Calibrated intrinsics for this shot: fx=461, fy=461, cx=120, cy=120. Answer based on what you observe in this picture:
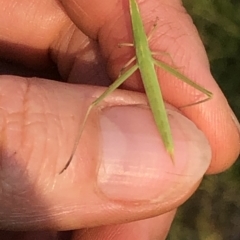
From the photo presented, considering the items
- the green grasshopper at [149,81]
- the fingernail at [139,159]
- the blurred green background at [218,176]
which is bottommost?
the blurred green background at [218,176]

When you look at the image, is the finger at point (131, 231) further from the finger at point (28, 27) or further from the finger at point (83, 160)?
the finger at point (28, 27)

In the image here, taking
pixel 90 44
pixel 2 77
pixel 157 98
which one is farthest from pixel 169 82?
pixel 2 77

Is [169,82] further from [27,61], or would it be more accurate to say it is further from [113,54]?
[27,61]

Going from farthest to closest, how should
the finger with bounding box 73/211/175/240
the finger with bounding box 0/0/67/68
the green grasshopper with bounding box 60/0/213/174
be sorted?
the finger with bounding box 0/0/67/68, the finger with bounding box 73/211/175/240, the green grasshopper with bounding box 60/0/213/174

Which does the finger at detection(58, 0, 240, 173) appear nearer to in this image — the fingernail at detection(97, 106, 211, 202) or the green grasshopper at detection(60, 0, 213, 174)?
the green grasshopper at detection(60, 0, 213, 174)

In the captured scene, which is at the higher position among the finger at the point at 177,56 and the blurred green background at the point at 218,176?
the finger at the point at 177,56

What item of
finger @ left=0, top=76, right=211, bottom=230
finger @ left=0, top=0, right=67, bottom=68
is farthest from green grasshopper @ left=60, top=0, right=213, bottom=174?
finger @ left=0, top=0, right=67, bottom=68

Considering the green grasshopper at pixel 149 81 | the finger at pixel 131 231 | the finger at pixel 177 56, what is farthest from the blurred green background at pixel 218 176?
the green grasshopper at pixel 149 81

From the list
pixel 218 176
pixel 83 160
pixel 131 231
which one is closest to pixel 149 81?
pixel 83 160
